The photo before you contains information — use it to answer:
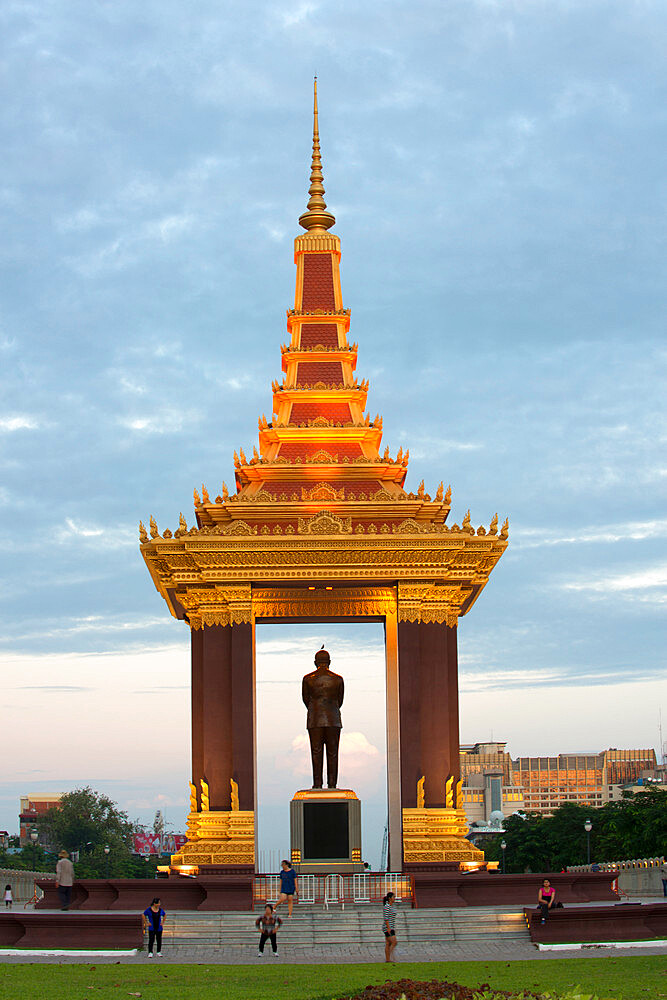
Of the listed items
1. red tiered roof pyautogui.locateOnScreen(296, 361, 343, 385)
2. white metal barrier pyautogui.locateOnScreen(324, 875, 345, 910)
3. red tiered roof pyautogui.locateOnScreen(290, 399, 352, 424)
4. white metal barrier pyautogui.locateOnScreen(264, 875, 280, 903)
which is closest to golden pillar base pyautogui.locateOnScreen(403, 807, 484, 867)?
white metal barrier pyautogui.locateOnScreen(324, 875, 345, 910)

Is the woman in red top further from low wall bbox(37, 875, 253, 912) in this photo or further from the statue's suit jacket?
the statue's suit jacket

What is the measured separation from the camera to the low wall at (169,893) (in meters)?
26.3

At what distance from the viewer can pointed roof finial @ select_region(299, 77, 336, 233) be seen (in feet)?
121

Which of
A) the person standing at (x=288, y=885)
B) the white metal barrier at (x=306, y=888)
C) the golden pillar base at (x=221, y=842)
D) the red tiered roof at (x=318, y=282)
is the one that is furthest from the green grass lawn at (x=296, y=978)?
the red tiered roof at (x=318, y=282)

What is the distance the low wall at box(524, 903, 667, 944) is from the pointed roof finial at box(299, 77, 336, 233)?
20.8 m

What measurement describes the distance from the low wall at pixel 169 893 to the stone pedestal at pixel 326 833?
97.0 inches

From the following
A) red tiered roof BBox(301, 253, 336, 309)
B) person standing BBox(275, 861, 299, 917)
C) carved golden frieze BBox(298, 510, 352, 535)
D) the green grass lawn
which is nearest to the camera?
the green grass lawn

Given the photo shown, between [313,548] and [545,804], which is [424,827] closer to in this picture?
[313,548]

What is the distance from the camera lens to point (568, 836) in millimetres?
82500

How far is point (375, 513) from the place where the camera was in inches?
1229

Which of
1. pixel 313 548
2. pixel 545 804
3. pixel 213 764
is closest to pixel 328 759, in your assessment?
pixel 213 764

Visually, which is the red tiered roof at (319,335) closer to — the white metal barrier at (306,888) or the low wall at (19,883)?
the white metal barrier at (306,888)

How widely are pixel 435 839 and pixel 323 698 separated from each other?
18.4 feet

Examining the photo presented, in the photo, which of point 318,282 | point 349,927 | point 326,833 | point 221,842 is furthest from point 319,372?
Answer: point 349,927
